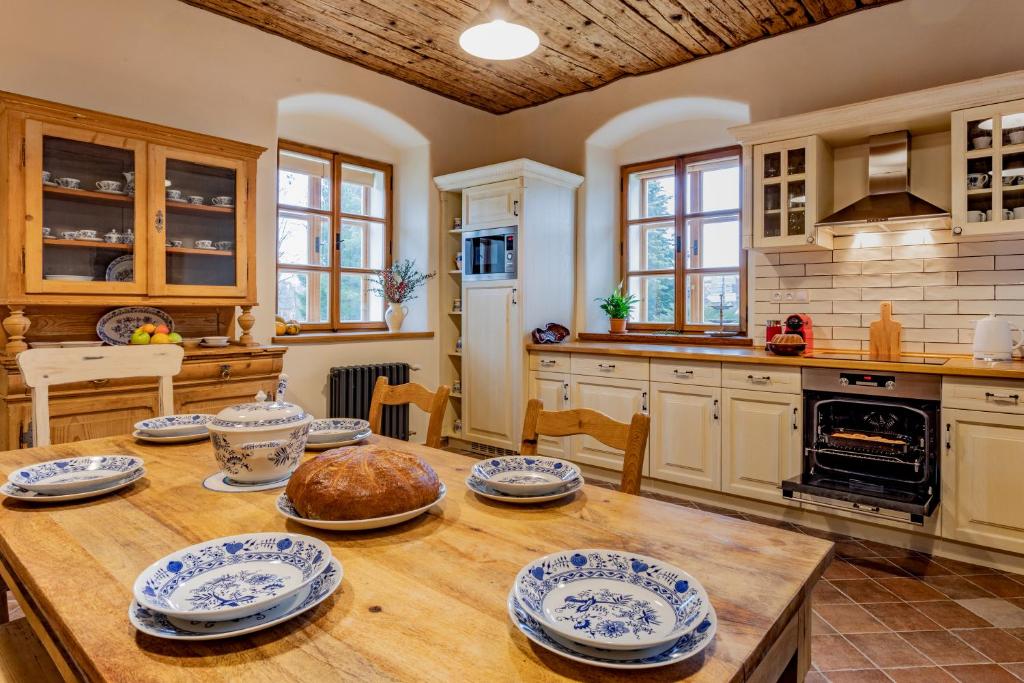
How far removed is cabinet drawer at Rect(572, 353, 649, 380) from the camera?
143 inches

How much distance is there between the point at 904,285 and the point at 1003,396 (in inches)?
37.4

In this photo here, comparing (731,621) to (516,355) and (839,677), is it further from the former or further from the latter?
(516,355)

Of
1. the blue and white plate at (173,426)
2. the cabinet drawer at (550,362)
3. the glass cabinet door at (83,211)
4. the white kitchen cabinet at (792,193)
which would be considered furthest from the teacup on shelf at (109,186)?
the white kitchen cabinet at (792,193)

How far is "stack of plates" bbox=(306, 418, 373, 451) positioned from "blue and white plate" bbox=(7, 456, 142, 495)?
0.42m

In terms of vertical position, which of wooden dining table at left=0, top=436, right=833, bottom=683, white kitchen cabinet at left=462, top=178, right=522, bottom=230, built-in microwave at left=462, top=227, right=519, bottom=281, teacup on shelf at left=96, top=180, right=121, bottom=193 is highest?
white kitchen cabinet at left=462, top=178, right=522, bottom=230

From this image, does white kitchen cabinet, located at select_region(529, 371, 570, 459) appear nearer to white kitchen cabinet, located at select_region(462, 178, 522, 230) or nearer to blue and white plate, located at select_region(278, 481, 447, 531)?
white kitchen cabinet, located at select_region(462, 178, 522, 230)

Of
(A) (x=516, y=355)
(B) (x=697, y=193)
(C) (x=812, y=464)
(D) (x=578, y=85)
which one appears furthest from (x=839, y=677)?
(D) (x=578, y=85)

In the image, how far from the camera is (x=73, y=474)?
1330 mm

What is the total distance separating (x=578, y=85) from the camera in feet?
14.9

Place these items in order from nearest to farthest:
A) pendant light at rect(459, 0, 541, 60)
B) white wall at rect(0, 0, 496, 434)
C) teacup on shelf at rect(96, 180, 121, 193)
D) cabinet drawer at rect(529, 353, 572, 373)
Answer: pendant light at rect(459, 0, 541, 60) < teacup on shelf at rect(96, 180, 121, 193) < white wall at rect(0, 0, 496, 434) < cabinet drawer at rect(529, 353, 572, 373)

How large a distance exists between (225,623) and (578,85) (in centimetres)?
452

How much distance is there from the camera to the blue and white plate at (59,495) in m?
1.16

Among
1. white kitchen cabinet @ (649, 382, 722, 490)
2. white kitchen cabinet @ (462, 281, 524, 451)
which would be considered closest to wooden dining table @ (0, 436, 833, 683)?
white kitchen cabinet @ (649, 382, 722, 490)

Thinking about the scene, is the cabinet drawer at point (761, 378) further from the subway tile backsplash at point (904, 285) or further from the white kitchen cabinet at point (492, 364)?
the white kitchen cabinet at point (492, 364)
